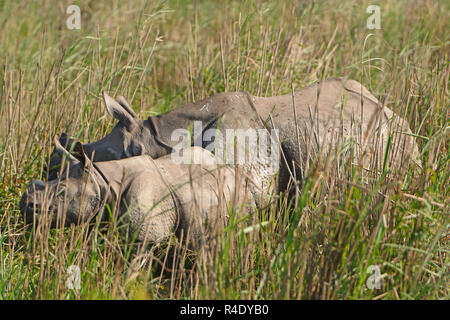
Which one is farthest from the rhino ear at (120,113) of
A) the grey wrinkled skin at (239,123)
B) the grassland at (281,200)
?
the grassland at (281,200)

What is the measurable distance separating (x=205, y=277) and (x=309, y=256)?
59cm

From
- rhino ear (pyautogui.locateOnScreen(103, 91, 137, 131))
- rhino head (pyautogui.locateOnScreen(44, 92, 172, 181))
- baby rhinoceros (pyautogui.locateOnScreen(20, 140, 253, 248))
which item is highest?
rhino ear (pyautogui.locateOnScreen(103, 91, 137, 131))

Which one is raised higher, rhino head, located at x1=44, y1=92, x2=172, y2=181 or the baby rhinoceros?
rhino head, located at x1=44, y1=92, x2=172, y2=181

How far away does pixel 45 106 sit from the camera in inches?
190

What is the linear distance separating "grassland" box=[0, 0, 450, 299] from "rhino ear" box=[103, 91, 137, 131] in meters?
0.61

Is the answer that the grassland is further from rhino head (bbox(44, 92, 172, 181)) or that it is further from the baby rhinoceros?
rhino head (bbox(44, 92, 172, 181))

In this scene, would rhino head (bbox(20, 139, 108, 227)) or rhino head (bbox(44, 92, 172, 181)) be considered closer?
rhino head (bbox(20, 139, 108, 227))

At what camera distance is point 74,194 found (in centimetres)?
350

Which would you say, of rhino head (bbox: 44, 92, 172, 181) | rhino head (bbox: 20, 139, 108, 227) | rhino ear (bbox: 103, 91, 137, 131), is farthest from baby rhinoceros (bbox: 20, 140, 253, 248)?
rhino ear (bbox: 103, 91, 137, 131)

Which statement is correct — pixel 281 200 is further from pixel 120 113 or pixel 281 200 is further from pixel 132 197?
pixel 120 113

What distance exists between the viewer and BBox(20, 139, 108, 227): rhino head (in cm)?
346

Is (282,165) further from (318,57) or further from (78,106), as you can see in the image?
(318,57)

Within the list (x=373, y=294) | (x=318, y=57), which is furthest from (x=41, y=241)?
(x=318, y=57)

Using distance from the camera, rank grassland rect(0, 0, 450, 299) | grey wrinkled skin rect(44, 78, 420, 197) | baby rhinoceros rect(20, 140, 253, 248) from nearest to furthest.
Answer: grassland rect(0, 0, 450, 299) → baby rhinoceros rect(20, 140, 253, 248) → grey wrinkled skin rect(44, 78, 420, 197)
